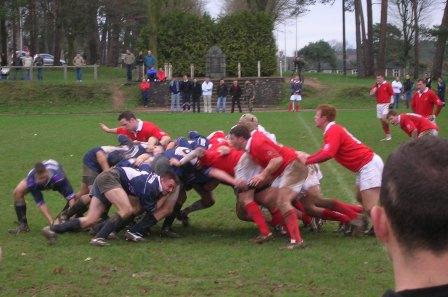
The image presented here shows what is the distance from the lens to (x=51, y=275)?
8055 millimetres

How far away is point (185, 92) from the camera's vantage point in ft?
123

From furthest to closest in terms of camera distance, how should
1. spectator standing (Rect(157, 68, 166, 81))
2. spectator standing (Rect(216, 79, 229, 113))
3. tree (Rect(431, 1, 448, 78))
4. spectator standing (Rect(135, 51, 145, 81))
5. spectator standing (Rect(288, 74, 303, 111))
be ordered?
spectator standing (Rect(135, 51, 145, 81))
tree (Rect(431, 1, 448, 78))
spectator standing (Rect(157, 68, 166, 81))
spectator standing (Rect(288, 74, 303, 111))
spectator standing (Rect(216, 79, 229, 113))

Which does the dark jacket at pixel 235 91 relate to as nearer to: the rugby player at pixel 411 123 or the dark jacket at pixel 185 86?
the dark jacket at pixel 185 86

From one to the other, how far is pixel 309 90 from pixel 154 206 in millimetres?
34293

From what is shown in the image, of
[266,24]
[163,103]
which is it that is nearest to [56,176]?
[163,103]

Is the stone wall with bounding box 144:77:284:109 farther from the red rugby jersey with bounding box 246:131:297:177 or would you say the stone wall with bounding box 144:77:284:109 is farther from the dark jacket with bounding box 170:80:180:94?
the red rugby jersey with bounding box 246:131:297:177

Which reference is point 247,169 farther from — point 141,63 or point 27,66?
point 27,66

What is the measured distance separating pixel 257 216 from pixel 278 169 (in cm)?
67

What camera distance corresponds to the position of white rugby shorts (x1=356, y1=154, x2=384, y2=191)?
933 centimetres

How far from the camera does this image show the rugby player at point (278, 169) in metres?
9.30

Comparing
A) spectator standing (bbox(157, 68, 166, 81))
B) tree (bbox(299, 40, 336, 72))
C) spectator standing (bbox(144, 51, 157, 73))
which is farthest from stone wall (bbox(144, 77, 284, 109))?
tree (bbox(299, 40, 336, 72))

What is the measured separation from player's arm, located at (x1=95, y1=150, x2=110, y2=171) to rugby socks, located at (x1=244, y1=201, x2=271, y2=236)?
7.62 feet

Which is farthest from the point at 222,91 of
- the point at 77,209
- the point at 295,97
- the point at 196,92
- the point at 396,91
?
the point at 77,209

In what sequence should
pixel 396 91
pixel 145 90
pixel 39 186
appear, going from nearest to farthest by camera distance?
pixel 39 186, pixel 396 91, pixel 145 90
